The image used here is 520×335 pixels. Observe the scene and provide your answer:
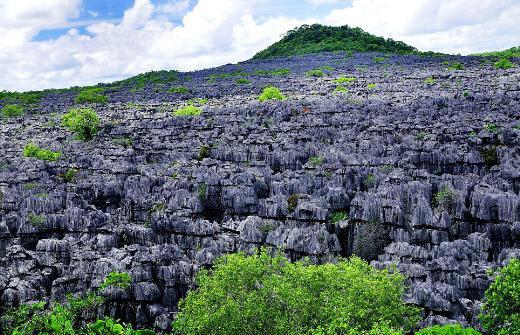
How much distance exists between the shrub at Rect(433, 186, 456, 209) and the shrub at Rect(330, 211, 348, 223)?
6.22 meters

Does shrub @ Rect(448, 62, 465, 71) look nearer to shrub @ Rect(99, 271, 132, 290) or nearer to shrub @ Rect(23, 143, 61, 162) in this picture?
shrub @ Rect(23, 143, 61, 162)

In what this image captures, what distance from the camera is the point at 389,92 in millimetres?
85500

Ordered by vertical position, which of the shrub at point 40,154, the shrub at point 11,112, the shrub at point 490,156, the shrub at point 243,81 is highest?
the shrub at point 243,81

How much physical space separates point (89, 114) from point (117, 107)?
73.4 feet

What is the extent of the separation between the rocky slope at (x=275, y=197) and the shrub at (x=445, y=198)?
0.09 m

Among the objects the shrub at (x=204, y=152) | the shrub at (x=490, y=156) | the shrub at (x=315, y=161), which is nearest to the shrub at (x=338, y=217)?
the shrub at (x=315, y=161)

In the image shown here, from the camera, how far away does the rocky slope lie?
3173cm

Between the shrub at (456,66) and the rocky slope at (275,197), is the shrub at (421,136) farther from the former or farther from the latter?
the shrub at (456,66)

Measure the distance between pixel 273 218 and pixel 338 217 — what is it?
15.2 ft

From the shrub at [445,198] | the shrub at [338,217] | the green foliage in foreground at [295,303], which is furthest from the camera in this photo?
the shrub at [338,217]

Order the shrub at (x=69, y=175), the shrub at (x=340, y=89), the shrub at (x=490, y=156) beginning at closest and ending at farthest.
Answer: the shrub at (x=490, y=156) → the shrub at (x=69, y=175) → the shrub at (x=340, y=89)

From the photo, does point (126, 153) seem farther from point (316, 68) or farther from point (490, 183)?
point (316, 68)

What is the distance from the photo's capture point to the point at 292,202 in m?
41.9

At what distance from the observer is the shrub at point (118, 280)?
30266mm
